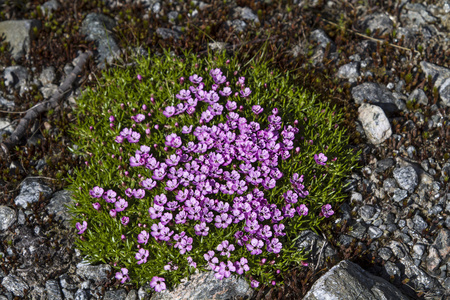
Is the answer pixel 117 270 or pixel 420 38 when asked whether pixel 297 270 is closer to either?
pixel 117 270

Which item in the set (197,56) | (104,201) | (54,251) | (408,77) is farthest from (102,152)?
(408,77)

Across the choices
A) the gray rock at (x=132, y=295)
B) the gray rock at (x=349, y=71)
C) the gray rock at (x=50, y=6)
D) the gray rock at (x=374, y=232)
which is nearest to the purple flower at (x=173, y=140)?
the gray rock at (x=132, y=295)

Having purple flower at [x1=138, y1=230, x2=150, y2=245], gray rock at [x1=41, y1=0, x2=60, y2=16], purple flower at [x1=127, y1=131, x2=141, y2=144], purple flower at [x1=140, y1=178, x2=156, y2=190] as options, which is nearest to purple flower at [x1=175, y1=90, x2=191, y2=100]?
purple flower at [x1=127, y1=131, x2=141, y2=144]

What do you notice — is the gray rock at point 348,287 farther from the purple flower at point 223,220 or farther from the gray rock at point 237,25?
the gray rock at point 237,25

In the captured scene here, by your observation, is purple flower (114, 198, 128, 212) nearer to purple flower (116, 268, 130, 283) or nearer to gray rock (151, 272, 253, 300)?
purple flower (116, 268, 130, 283)

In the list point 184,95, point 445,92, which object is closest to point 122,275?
point 184,95

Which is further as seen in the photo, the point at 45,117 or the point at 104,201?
the point at 45,117
